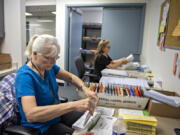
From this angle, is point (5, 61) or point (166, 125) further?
point (5, 61)

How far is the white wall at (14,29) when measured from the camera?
2.29 meters

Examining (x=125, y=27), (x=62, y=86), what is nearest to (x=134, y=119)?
(x=125, y=27)

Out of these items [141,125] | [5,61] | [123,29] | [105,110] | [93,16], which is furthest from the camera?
[93,16]

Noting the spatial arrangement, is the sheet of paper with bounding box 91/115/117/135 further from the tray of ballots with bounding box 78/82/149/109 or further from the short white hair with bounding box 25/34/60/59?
the short white hair with bounding box 25/34/60/59

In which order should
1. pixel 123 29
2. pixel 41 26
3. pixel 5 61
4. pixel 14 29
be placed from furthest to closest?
pixel 41 26 → pixel 123 29 → pixel 14 29 → pixel 5 61

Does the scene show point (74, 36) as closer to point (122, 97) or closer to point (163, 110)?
point (122, 97)

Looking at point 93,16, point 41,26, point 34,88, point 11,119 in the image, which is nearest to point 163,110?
point 34,88

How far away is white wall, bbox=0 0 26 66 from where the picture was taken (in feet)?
7.52

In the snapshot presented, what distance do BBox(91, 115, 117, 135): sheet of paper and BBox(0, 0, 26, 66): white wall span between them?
6.43ft

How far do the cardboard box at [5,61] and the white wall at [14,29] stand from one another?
138 mm

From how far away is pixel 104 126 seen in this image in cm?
91

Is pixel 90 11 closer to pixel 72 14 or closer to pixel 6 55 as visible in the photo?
pixel 72 14

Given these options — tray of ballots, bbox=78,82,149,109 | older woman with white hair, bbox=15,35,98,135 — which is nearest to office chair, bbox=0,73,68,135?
older woman with white hair, bbox=15,35,98,135

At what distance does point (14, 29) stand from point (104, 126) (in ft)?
7.28
